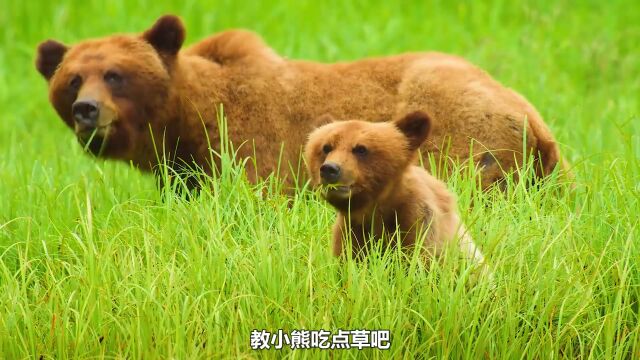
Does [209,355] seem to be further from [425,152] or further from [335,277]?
[425,152]

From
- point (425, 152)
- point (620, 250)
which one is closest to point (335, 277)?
point (620, 250)

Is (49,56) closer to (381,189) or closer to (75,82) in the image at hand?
(75,82)

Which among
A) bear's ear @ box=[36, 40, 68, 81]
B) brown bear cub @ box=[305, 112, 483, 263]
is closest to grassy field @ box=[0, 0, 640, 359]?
brown bear cub @ box=[305, 112, 483, 263]

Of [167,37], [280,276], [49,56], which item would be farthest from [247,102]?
[280,276]

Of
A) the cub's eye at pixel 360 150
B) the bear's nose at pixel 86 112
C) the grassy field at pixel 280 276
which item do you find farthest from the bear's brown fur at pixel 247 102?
the cub's eye at pixel 360 150

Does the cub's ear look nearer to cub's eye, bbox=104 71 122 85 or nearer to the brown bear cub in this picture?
the brown bear cub

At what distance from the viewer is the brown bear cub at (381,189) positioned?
5.80 meters

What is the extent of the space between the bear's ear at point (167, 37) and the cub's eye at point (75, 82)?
523 millimetres

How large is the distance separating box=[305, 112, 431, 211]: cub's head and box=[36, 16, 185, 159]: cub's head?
62.7 inches

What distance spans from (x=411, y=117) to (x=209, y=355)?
5.57 feet

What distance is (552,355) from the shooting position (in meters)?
5.23

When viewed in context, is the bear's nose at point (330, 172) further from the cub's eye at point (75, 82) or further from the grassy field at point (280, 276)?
the cub's eye at point (75, 82)

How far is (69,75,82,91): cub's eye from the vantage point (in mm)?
7316

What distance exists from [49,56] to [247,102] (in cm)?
127
